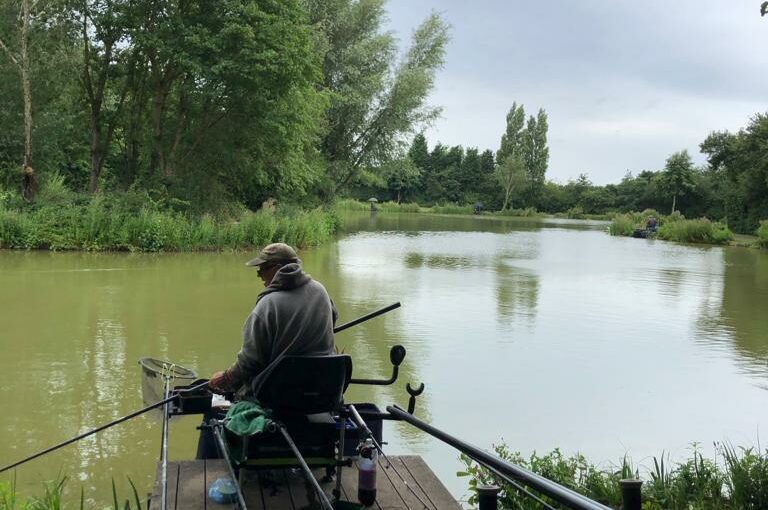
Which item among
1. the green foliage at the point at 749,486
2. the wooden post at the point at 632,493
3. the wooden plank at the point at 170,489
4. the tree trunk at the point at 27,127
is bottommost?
the green foliage at the point at 749,486

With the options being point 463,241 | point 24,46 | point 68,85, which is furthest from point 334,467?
point 463,241

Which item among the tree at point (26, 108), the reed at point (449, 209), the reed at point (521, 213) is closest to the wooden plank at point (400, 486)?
the tree at point (26, 108)

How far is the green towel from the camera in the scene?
2.89 meters

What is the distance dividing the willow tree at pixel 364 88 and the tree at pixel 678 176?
29.0m

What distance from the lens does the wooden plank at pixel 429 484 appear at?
121 inches

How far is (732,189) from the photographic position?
39.5 metres

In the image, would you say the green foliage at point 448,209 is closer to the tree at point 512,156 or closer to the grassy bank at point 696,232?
the tree at point 512,156

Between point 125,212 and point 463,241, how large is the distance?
553 inches

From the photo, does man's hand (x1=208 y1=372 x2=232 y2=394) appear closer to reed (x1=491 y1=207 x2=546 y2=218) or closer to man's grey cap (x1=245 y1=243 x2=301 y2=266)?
man's grey cap (x1=245 y1=243 x2=301 y2=266)

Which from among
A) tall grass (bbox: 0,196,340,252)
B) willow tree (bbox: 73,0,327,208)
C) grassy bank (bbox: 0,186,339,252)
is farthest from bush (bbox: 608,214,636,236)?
tall grass (bbox: 0,196,340,252)

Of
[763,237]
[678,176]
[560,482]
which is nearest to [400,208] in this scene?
[678,176]

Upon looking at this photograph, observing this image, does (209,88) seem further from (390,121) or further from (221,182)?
(390,121)

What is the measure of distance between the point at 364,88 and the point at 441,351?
77.3 feet

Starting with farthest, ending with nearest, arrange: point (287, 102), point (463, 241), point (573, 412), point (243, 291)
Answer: point (463, 241)
point (287, 102)
point (243, 291)
point (573, 412)
